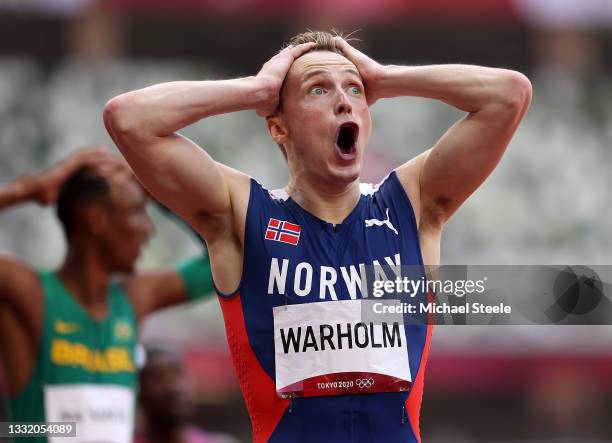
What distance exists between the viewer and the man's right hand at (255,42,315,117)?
4109 mm

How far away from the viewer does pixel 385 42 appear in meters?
17.8

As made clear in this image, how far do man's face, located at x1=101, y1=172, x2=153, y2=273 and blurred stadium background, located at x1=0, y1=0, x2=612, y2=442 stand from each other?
871 cm

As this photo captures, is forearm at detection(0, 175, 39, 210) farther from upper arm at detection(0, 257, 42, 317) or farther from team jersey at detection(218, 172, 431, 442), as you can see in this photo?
A: team jersey at detection(218, 172, 431, 442)

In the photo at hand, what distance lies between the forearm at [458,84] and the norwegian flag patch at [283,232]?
63cm

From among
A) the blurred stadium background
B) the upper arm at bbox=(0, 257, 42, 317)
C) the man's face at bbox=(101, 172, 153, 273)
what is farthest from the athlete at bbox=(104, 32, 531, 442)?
the blurred stadium background

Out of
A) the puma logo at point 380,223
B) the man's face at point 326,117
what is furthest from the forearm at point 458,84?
the puma logo at point 380,223

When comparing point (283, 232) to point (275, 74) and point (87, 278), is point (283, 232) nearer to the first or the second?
point (275, 74)

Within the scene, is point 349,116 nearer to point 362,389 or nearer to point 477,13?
point 362,389

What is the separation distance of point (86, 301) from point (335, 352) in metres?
2.52

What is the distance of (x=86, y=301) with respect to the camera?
5953 mm

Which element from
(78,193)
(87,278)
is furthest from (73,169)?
(87,278)

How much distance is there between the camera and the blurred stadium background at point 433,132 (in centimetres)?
1536

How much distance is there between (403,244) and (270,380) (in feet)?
2.27

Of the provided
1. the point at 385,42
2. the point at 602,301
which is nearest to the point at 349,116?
the point at 602,301
